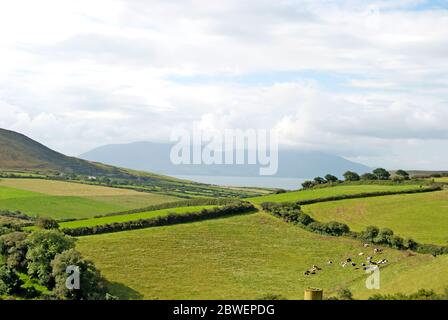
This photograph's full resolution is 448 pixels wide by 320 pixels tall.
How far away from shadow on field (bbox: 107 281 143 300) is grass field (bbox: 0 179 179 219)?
5291 centimetres

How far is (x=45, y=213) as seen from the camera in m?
115

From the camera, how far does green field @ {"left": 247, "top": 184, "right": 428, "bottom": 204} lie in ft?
344

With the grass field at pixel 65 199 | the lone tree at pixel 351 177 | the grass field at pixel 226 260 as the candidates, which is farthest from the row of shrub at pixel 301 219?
the grass field at pixel 65 199

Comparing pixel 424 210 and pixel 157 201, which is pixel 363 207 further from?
pixel 157 201

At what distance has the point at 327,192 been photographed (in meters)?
109

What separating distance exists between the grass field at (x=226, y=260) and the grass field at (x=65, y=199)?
128ft

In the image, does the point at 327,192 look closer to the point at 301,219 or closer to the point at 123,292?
the point at 301,219

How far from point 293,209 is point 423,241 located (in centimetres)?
2196

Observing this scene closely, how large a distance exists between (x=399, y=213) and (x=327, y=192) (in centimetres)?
1831

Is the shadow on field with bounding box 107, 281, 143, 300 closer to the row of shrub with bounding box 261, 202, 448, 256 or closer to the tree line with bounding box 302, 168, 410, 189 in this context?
the row of shrub with bounding box 261, 202, 448, 256

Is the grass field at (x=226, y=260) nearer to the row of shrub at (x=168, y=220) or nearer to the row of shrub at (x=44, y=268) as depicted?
the row of shrub at (x=168, y=220)

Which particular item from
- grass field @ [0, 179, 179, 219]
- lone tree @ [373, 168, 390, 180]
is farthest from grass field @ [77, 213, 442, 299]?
lone tree @ [373, 168, 390, 180]

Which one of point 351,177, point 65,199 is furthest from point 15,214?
point 351,177

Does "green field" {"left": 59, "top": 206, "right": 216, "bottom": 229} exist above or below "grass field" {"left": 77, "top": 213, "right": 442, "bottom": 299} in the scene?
above
